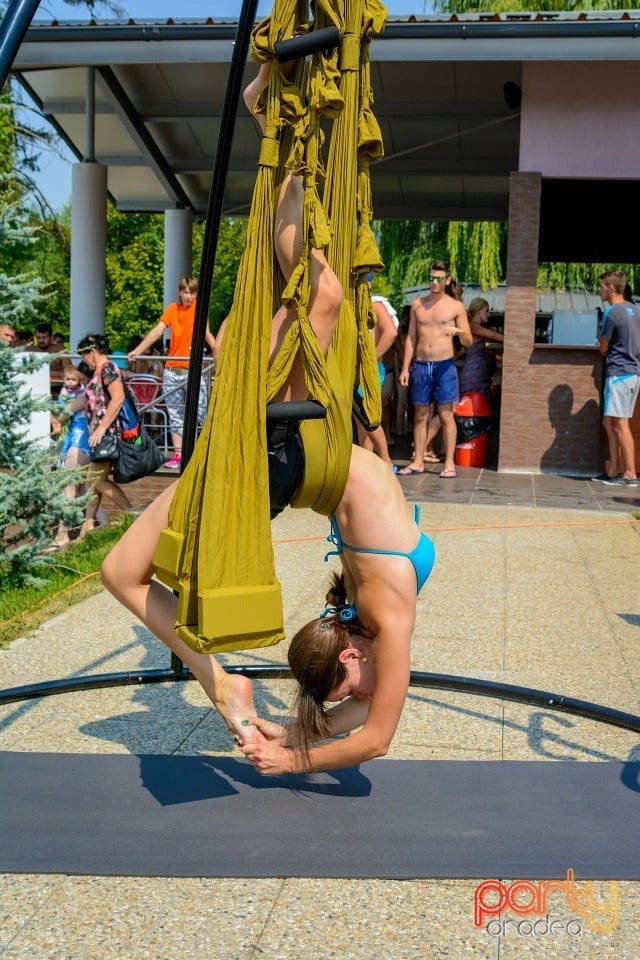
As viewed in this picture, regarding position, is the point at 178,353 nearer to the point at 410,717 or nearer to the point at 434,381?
the point at 434,381

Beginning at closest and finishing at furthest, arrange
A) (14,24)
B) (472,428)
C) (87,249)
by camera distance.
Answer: (14,24) → (472,428) → (87,249)

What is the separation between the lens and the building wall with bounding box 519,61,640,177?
1110 cm

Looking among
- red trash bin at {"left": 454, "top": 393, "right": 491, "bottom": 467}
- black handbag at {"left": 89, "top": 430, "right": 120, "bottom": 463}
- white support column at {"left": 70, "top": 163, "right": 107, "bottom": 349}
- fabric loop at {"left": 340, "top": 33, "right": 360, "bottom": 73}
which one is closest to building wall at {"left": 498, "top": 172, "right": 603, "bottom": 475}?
red trash bin at {"left": 454, "top": 393, "right": 491, "bottom": 467}

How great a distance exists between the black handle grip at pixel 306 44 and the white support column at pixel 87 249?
37.4 feet

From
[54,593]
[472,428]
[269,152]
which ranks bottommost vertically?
[54,593]

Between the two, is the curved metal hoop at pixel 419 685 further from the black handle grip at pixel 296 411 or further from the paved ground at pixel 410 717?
the black handle grip at pixel 296 411

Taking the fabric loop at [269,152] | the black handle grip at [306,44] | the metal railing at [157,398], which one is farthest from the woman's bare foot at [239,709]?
the metal railing at [157,398]

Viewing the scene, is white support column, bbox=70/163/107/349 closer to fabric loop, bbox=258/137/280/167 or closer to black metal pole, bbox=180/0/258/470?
black metal pole, bbox=180/0/258/470

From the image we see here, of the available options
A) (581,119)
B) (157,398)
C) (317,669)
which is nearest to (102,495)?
(157,398)

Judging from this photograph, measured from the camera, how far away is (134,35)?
11.2 m

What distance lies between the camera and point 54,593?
659 cm

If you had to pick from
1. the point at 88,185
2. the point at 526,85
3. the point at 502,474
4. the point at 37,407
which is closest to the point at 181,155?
the point at 88,185

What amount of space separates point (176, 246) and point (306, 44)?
574 inches

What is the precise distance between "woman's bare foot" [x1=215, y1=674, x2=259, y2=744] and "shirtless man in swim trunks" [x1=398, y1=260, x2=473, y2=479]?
7.78m
